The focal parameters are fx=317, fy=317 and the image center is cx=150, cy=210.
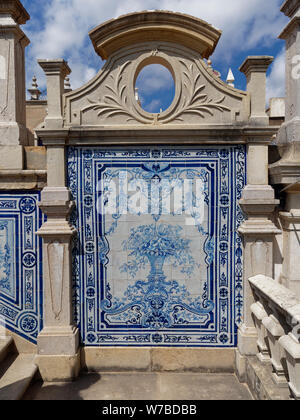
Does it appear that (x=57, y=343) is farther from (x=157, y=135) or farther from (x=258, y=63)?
(x=258, y=63)

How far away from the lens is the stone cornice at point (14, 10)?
5188 millimetres

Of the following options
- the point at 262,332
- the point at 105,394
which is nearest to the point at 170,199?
the point at 262,332

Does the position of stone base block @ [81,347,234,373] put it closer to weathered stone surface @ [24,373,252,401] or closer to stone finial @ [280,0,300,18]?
weathered stone surface @ [24,373,252,401]

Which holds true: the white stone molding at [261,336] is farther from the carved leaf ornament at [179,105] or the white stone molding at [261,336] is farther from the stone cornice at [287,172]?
the carved leaf ornament at [179,105]

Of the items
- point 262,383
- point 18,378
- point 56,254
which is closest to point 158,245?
point 56,254

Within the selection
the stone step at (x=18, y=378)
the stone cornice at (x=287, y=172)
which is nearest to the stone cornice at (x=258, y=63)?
the stone cornice at (x=287, y=172)

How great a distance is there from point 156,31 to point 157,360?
5.40 metres

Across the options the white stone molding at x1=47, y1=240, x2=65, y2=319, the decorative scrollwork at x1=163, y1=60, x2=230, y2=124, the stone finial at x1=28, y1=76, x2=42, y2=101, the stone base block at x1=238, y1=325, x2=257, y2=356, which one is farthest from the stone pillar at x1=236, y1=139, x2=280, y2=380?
the stone finial at x1=28, y1=76, x2=42, y2=101

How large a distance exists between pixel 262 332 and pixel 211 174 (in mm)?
2574

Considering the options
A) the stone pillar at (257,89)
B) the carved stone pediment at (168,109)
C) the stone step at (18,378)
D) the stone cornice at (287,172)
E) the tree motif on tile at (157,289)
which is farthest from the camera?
the tree motif on tile at (157,289)

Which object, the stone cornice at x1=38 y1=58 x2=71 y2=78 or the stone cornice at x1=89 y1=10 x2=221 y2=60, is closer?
the stone cornice at x1=89 y1=10 x2=221 y2=60

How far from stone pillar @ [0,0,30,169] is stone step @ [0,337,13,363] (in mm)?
2924

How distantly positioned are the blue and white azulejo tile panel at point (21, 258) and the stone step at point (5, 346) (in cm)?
34

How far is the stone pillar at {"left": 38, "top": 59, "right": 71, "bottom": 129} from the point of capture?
512cm
